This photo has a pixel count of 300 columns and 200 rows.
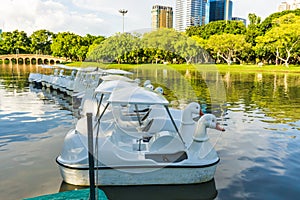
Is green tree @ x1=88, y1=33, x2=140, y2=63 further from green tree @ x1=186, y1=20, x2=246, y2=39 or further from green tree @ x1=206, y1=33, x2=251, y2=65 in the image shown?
green tree @ x1=186, y1=20, x2=246, y2=39

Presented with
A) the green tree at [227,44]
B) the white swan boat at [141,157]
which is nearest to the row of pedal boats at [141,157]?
the white swan boat at [141,157]

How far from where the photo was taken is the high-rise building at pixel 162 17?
27.1 ft

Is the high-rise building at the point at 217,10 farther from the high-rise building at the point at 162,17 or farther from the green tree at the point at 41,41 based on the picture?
the high-rise building at the point at 162,17

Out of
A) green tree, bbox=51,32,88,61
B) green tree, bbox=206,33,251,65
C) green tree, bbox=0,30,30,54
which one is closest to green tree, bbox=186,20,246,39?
green tree, bbox=206,33,251,65

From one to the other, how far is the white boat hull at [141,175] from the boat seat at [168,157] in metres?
0.31

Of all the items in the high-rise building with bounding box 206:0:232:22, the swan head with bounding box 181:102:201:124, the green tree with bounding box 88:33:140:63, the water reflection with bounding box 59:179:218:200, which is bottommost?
the water reflection with bounding box 59:179:218:200

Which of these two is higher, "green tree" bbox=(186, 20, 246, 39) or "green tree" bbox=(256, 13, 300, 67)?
"green tree" bbox=(186, 20, 246, 39)

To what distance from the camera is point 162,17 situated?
8.75m

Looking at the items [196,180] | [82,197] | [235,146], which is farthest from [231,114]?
[82,197]

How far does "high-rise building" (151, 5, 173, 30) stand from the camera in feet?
27.1

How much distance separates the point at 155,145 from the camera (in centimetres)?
676

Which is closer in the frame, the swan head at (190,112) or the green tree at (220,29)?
the swan head at (190,112)

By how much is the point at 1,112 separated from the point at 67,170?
378 inches

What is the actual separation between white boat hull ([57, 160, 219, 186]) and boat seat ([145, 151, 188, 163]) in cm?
31
